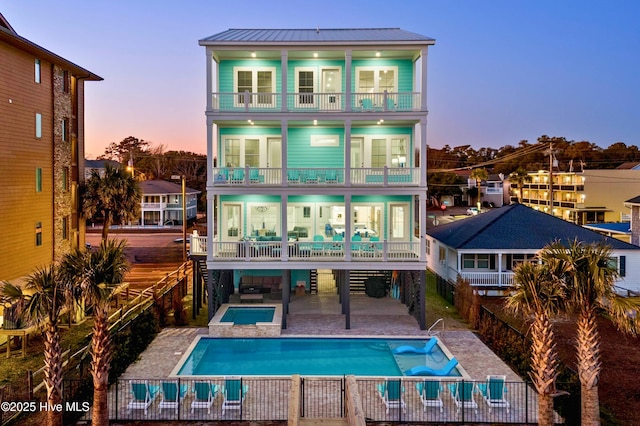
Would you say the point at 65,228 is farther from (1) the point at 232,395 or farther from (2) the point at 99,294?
(1) the point at 232,395

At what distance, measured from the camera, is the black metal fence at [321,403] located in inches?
439

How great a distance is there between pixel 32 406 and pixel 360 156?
53.2 feet

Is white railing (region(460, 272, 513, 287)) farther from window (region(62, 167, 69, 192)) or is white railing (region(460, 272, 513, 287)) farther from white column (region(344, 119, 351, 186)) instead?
window (region(62, 167, 69, 192))

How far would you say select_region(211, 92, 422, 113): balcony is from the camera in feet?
64.8

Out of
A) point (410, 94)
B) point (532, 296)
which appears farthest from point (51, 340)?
point (410, 94)

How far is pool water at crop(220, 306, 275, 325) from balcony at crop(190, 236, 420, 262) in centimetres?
255

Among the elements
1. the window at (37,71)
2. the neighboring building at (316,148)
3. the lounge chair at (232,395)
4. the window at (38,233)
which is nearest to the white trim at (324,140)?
the neighboring building at (316,148)

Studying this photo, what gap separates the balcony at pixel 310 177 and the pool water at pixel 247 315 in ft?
19.1

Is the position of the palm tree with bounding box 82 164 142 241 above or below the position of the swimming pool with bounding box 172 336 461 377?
above

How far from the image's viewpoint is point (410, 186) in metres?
19.9

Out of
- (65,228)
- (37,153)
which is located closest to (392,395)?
(37,153)

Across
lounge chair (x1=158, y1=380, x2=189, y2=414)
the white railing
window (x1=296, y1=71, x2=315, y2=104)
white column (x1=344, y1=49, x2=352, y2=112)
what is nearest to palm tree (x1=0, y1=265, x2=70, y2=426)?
lounge chair (x1=158, y1=380, x2=189, y2=414)

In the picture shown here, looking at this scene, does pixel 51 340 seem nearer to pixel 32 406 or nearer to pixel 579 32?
pixel 32 406

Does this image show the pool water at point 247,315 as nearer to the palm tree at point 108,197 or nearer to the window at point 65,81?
the palm tree at point 108,197
